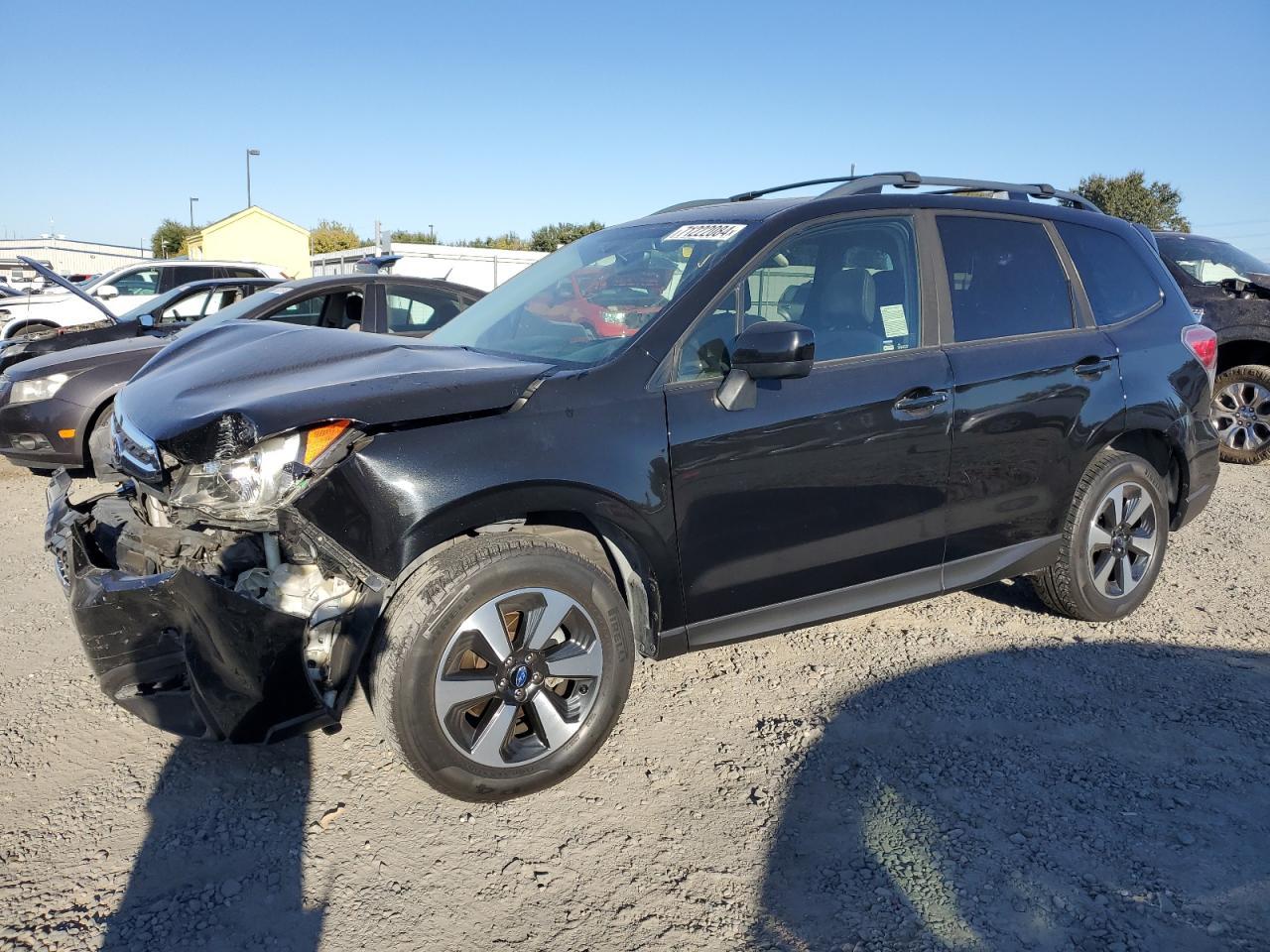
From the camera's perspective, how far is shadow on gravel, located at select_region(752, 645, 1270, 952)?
227 centimetres

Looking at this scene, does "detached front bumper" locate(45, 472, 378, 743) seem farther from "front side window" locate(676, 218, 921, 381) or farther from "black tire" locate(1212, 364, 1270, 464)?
"black tire" locate(1212, 364, 1270, 464)

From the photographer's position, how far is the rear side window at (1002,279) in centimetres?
366

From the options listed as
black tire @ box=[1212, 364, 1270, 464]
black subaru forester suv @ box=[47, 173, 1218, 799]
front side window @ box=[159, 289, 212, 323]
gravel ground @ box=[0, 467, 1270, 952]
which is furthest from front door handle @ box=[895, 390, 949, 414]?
front side window @ box=[159, 289, 212, 323]

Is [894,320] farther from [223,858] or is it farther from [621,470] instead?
[223,858]

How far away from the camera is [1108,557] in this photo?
4.10 meters

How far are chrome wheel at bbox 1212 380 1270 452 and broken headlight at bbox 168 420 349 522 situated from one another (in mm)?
7860

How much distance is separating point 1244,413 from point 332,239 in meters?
52.9

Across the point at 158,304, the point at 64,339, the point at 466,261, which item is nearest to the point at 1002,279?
the point at 64,339

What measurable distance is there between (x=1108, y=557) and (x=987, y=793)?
1.75 metres

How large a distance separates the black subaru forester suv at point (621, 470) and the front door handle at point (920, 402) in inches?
0.5

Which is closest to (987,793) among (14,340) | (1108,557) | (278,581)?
(1108,557)

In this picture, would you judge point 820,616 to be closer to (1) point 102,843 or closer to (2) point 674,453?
(2) point 674,453

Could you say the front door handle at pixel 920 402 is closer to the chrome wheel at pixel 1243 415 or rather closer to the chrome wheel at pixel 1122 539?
the chrome wheel at pixel 1122 539

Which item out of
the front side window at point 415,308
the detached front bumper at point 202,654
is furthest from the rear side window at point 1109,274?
the front side window at point 415,308
